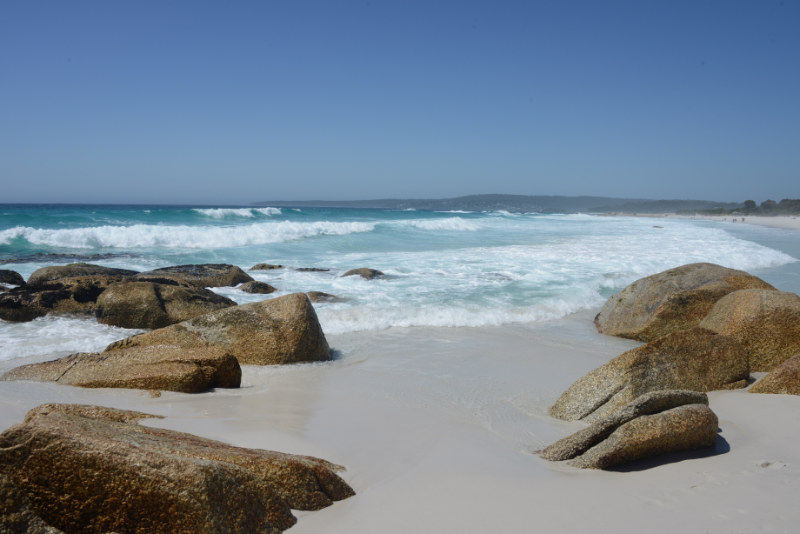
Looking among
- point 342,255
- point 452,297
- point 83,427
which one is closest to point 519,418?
point 83,427

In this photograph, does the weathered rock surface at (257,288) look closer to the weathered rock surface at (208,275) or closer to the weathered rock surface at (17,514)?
the weathered rock surface at (208,275)

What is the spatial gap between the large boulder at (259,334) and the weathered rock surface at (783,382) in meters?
4.66

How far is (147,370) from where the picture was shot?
5.09 meters

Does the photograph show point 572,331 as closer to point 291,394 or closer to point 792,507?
point 291,394

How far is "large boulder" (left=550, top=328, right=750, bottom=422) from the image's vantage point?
463cm

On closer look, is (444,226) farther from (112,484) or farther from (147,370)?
(112,484)

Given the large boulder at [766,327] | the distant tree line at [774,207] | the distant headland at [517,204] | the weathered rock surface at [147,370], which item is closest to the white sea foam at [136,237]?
the weathered rock surface at [147,370]

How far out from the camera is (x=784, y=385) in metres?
4.88

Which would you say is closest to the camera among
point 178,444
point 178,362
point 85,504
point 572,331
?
point 85,504

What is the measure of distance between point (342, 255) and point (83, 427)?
1808 cm

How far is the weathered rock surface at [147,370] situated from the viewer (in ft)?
16.4

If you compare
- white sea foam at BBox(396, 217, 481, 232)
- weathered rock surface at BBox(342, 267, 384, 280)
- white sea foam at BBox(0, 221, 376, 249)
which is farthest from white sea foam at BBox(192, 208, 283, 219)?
weathered rock surface at BBox(342, 267, 384, 280)

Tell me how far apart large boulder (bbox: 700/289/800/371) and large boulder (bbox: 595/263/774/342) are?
4.17 feet

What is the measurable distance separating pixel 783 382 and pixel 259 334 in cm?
547
